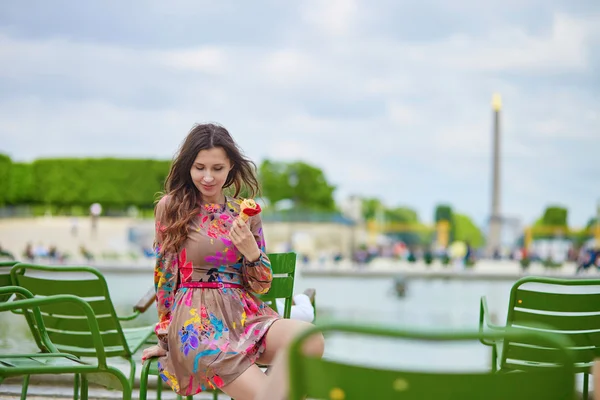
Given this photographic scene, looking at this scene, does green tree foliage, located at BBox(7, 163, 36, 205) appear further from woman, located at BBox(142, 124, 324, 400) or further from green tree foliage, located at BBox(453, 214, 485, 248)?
green tree foliage, located at BBox(453, 214, 485, 248)

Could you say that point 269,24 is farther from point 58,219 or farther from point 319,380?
point 319,380

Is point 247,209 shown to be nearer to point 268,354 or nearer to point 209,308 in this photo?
point 209,308

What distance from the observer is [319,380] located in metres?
1.35

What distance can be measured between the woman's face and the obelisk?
1388 inches

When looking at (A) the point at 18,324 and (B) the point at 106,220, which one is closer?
(A) the point at 18,324

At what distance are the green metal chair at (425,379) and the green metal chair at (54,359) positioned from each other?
0.98 m

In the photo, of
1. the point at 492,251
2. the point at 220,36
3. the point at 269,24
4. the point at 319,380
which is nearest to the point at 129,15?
the point at 220,36

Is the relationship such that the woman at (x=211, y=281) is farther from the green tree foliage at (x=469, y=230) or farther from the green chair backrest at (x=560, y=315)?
the green tree foliage at (x=469, y=230)

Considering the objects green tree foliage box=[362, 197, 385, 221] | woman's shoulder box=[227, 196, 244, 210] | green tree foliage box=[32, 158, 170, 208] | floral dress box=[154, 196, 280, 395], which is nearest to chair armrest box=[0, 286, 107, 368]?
floral dress box=[154, 196, 280, 395]

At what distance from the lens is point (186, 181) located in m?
2.78

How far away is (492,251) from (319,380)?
39.9 meters

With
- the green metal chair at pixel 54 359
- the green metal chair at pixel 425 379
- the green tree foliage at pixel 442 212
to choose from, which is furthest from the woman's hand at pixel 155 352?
the green tree foliage at pixel 442 212

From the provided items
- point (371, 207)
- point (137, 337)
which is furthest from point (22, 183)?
point (137, 337)

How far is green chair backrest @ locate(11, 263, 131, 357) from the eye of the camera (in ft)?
9.18
